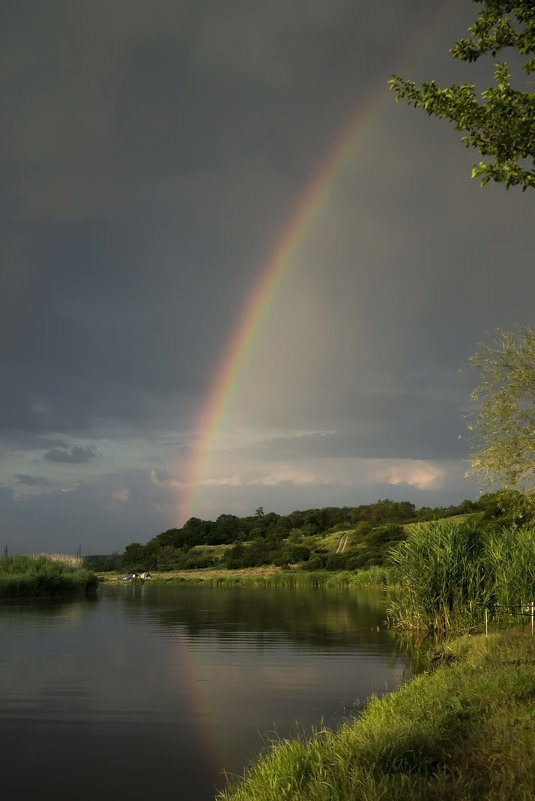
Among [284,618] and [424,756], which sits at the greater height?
[424,756]

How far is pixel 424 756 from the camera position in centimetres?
845

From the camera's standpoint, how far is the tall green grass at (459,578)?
2708 cm

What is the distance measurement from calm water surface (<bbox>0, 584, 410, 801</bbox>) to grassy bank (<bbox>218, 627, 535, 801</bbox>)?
93.5 inches

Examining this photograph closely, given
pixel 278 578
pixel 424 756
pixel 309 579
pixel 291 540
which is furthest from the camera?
pixel 291 540

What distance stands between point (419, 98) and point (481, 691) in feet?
36.6

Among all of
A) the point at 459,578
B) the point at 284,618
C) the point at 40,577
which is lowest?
the point at 284,618

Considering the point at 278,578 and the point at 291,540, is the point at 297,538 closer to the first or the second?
the point at 291,540

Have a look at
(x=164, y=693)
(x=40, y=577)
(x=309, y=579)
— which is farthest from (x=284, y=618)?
(x=309, y=579)

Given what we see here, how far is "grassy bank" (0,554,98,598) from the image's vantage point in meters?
53.3

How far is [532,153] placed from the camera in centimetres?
1241

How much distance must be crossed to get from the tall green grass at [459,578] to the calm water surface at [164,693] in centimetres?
228

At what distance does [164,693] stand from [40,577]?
40.4 m

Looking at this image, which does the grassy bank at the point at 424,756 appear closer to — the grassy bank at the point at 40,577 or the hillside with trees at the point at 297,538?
the grassy bank at the point at 40,577

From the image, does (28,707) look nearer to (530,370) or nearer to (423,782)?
(423,782)
